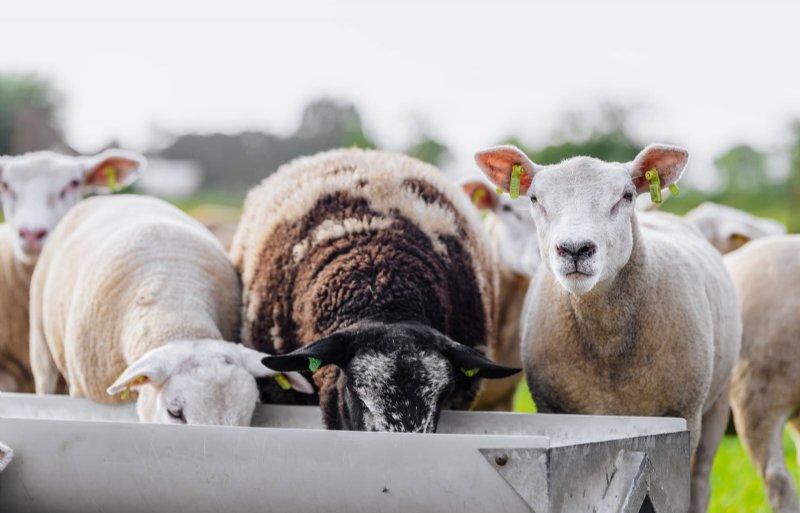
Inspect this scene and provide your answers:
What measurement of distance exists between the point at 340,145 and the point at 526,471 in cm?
3784

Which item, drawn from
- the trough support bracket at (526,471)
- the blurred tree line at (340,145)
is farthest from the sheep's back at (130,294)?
the blurred tree line at (340,145)

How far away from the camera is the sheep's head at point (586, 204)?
3.88 m

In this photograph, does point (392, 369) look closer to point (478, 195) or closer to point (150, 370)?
point (150, 370)

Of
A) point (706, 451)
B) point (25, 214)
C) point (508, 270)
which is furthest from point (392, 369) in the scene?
point (25, 214)

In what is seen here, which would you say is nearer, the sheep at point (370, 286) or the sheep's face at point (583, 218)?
the sheep's face at point (583, 218)

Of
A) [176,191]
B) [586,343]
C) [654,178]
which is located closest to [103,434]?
[586,343]

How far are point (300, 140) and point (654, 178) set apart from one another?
38.3 m

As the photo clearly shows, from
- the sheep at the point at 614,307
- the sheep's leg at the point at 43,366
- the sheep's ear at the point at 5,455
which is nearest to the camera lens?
the sheep's ear at the point at 5,455

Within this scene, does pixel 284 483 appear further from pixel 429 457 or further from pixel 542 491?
pixel 542 491

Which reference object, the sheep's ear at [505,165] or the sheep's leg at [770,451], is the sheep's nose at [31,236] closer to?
the sheep's ear at [505,165]

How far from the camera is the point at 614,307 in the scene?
438 cm

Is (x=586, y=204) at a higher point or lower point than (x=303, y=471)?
higher

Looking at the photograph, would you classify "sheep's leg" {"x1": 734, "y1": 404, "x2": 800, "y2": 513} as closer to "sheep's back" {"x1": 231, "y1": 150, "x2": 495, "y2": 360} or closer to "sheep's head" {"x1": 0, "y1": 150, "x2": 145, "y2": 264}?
"sheep's back" {"x1": 231, "y1": 150, "x2": 495, "y2": 360}

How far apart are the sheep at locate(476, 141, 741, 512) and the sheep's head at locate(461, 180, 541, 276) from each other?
218 centimetres
